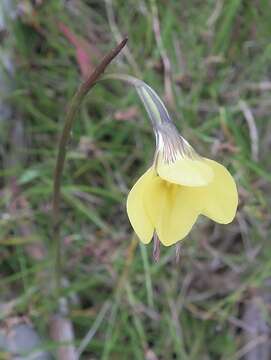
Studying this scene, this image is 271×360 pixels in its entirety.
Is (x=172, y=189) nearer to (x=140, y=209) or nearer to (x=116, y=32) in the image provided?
(x=140, y=209)

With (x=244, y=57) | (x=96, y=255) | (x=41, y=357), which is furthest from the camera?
(x=244, y=57)

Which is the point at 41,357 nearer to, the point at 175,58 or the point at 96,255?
the point at 96,255

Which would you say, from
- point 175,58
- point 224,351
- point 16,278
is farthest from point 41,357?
point 175,58

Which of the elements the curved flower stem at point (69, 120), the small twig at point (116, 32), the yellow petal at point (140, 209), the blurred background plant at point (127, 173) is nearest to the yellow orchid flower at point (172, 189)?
the yellow petal at point (140, 209)

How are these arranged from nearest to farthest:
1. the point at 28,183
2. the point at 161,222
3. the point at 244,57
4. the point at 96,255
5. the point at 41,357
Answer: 1. the point at 161,222
2. the point at 41,357
3. the point at 96,255
4. the point at 28,183
5. the point at 244,57

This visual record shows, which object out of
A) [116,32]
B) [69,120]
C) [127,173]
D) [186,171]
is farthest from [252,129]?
[186,171]

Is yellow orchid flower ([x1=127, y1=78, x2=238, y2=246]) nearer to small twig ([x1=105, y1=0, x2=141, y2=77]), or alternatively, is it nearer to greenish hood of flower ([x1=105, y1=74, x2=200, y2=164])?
greenish hood of flower ([x1=105, y1=74, x2=200, y2=164])

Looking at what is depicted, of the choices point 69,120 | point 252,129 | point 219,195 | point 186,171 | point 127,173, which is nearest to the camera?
point 186,171
